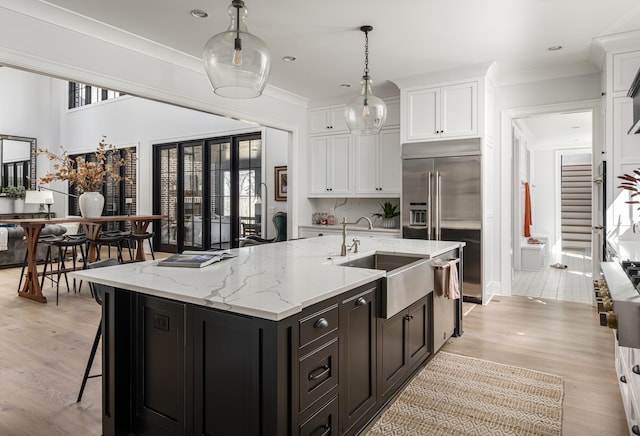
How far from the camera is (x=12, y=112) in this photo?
9.31m

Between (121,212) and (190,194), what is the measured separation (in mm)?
2261

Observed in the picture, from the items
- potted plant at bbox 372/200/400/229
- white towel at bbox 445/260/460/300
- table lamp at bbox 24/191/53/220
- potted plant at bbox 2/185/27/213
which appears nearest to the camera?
white towel at bbox 445/260/460/300

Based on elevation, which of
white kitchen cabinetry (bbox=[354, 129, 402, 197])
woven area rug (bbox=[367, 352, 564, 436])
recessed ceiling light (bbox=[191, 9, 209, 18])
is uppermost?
recessed ceiling light (bbox=[191, 9, 209, 18])

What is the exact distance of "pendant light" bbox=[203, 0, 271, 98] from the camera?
2.09m

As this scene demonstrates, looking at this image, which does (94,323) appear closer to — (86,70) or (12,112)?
(86,70)

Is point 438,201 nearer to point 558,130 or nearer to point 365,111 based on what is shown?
point 365,111

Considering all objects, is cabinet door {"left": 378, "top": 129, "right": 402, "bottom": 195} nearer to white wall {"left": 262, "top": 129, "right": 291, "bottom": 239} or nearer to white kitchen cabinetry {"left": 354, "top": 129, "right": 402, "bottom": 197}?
white kitchen cabinetry {"left": 354, "top": 129, "right": 402, "bottom": 197}

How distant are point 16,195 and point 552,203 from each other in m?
11.7

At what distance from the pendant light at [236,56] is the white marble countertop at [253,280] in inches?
39.0

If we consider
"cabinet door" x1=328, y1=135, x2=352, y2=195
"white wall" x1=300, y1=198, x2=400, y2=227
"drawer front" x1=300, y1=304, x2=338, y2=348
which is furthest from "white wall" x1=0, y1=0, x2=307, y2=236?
"drawer front" x1=300, y1=304, x2=338, y2=348

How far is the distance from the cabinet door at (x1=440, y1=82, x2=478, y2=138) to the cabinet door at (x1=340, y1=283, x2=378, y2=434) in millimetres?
3218

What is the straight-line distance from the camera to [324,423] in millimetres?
1822

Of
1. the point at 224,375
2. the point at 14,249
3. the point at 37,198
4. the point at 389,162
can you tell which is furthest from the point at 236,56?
the point at 14,249

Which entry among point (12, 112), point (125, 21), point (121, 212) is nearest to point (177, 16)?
point (125, 21)
